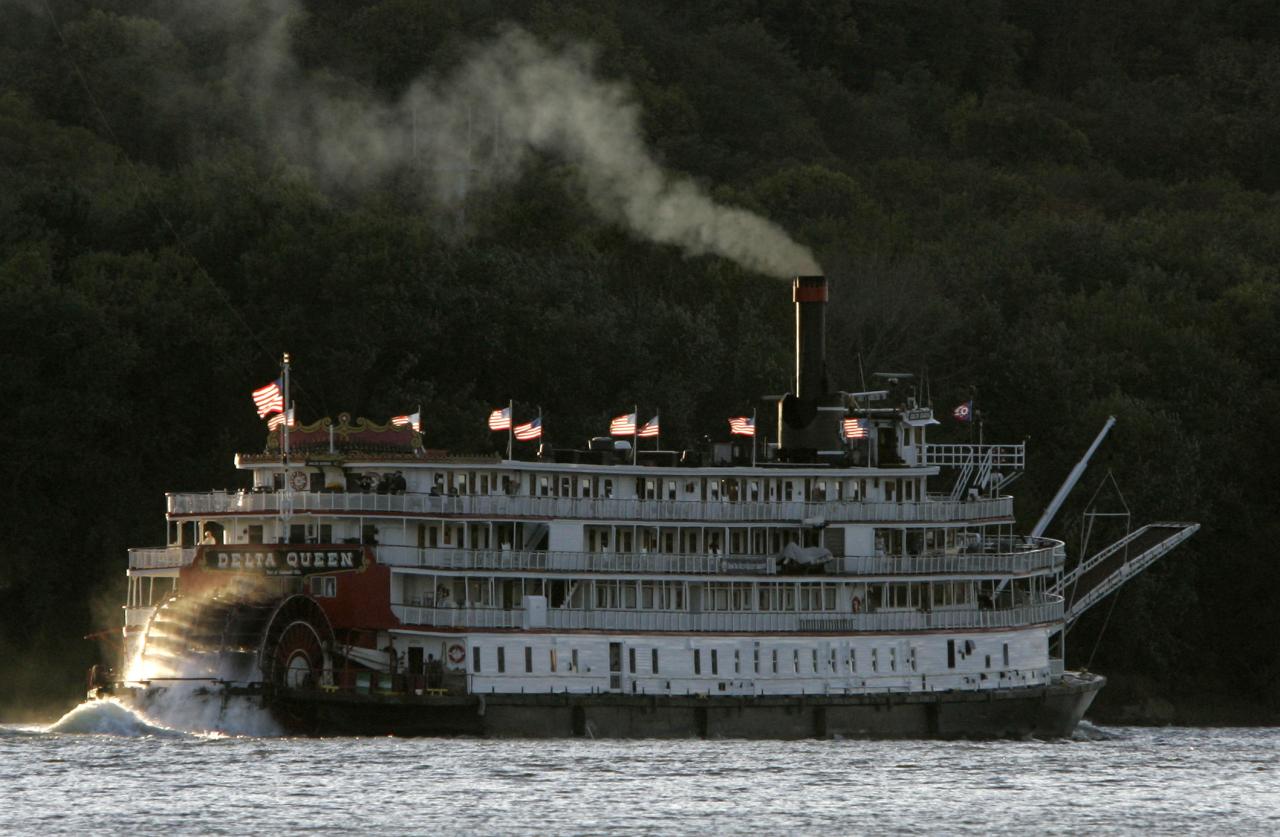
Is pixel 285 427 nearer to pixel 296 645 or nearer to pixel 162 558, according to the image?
pixel 162 558

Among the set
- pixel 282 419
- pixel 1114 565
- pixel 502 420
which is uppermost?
pixel 502 420

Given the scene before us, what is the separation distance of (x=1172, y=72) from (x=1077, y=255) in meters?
52.9

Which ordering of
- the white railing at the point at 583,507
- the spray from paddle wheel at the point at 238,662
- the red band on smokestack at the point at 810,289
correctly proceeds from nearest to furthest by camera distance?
the spray from paddle wheel at the point at 238,662, the white railing at the point at 583,507, the red band on smokestack at the point at 810,289

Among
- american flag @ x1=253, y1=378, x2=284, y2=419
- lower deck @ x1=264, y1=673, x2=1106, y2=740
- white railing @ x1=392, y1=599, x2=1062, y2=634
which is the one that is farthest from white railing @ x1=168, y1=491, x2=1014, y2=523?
lower deck @ x1=264, y1=673, x2=1106, y2=740

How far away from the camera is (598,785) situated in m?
71.7

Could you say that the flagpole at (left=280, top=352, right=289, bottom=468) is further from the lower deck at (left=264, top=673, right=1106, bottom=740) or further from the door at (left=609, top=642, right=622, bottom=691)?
the door at (left=609, top=642, right=622, bottom=691)

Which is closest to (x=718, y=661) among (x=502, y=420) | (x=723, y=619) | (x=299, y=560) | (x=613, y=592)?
(x=723, y=619)

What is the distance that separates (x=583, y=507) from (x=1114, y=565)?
60.9ft

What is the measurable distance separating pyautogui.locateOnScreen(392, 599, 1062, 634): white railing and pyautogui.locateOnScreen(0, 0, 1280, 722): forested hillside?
557 inches

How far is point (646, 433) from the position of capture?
281ft

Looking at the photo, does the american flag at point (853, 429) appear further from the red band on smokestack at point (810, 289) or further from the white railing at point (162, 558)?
the white railing at point (162, 558)

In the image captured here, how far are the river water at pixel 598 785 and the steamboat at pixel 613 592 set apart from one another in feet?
4.21

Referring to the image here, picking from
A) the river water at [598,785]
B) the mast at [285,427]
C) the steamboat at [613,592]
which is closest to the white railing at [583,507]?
the steamboat at [613,592]

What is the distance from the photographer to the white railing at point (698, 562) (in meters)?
80.6
